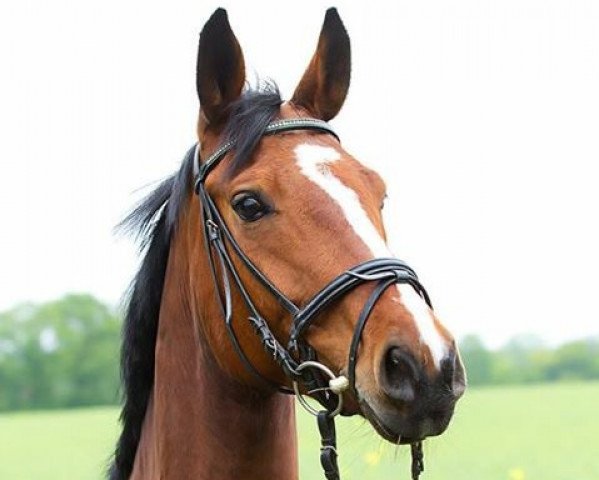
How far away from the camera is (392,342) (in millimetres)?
3400

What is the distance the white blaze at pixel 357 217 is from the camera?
11.1ft

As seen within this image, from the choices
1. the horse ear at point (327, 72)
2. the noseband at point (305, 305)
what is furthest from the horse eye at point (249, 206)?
the horse ear at point (327, 72)

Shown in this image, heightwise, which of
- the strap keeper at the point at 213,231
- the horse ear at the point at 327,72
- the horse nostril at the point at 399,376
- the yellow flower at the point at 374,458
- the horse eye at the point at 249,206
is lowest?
the yellow flower at the point at 374,458

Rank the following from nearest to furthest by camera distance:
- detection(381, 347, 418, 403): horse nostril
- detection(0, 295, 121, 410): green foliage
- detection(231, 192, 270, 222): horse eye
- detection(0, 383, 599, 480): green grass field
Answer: detection(381, 347, 418, 403): horse nostril
detection(231, 192, 270, 222): horse eye
detection(0, 383, 599, 480): green grass field
detection(0, 295, 121, 410): green foliage

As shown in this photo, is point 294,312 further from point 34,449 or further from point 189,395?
point 34,449

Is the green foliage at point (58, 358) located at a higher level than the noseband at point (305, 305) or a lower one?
lower

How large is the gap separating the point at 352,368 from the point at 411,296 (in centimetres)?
34

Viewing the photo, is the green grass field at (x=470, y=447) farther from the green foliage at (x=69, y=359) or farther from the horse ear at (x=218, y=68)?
the green foliage at (x=69, y=359)

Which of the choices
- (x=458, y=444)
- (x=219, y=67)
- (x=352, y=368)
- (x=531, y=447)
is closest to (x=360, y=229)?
(x=352, y=368)

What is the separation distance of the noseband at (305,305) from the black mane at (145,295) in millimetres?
301

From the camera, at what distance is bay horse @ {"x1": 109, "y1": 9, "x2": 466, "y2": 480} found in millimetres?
3514

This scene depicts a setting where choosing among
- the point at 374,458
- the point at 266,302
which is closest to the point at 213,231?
the point at 266,302

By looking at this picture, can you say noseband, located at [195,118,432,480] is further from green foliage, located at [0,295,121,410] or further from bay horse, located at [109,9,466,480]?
green foliage, located at [0,295,121,410]

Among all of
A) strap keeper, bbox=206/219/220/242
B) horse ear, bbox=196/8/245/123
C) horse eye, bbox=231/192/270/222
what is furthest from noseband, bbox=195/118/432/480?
horse ear, bbox=196/8/245/123
